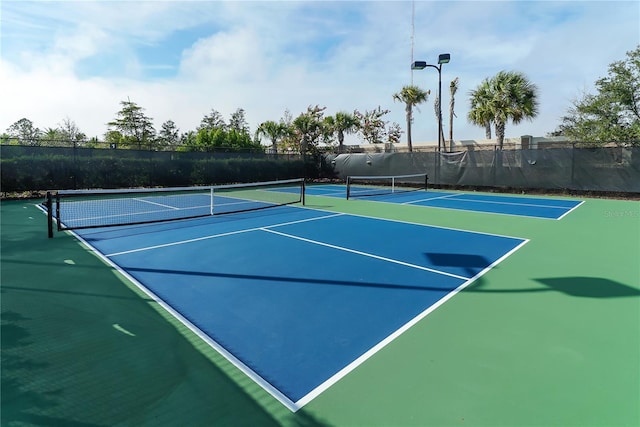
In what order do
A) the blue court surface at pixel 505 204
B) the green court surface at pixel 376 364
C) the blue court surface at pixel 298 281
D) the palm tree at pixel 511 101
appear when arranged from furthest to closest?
the palm tree at pixel 511 101 < the blue court surface at pixel 505 204 < the blue court surface at pixel 298 281 < the green court surface at pixel 376 364

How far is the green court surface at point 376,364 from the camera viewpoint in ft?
7.83

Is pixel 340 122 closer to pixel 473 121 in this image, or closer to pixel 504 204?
pixel 473 121

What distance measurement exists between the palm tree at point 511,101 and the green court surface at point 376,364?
55.9 feet

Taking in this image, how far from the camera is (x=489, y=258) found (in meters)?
6.07

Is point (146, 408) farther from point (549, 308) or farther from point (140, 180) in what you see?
point (140, 180)

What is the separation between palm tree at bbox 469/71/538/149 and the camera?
20.0 meters

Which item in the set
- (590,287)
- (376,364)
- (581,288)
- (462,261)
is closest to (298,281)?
(376,364)

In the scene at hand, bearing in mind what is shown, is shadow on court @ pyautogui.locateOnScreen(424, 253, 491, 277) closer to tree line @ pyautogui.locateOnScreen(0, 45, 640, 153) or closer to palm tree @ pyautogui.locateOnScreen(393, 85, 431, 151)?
tree line @ pyautogui.locateOnScreen(0, 45, 640, 153)

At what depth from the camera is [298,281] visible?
4.88m

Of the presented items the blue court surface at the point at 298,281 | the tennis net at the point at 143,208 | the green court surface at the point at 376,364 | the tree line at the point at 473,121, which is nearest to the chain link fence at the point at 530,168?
the tree line at the point at 473,121

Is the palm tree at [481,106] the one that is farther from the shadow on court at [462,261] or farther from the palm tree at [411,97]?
the shadow on court at [462,261]

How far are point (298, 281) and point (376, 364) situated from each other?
2067mm

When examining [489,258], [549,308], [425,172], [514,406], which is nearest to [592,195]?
[425,172]

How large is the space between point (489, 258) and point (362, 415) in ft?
14.6
